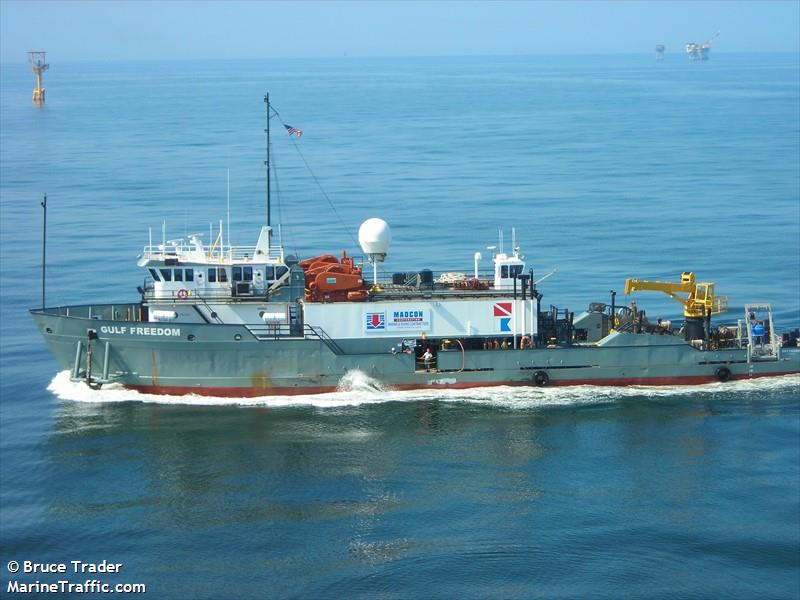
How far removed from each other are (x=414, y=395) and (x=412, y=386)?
51 centimetres

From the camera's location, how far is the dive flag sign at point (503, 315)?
42.2m

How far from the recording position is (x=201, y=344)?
40.6m

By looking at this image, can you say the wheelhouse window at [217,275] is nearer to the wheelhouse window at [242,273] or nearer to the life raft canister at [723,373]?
the wheelhouse window at [242,273]

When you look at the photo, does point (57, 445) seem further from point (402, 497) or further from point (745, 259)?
point (745, 259)

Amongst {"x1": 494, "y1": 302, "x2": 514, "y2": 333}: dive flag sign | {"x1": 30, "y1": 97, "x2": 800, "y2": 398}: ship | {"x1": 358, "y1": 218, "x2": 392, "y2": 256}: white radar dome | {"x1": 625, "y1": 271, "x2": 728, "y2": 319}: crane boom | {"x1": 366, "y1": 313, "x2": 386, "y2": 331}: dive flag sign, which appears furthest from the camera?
{"x1": 625, "y1": 271, "x2": 728, "y2": 319}: crane boom

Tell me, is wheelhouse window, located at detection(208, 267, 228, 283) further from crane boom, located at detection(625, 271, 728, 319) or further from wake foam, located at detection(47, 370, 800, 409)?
crane boom, located at detection(625, 271, 728, 319)

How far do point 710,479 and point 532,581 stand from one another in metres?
8.70

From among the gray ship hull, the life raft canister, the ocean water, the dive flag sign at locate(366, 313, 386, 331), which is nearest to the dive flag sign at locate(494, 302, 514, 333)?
the gray ship hull

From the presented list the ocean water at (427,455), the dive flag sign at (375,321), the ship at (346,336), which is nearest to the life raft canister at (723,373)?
the ship at (346,336)

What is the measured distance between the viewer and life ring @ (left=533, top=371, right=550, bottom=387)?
1650 inches

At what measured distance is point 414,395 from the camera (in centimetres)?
4134

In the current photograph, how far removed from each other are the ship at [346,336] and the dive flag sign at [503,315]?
4cm

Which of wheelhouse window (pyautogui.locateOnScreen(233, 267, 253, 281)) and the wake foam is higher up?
wheelhouse window (pyautogui.locateOnScreen(233, 267, 253, 281))

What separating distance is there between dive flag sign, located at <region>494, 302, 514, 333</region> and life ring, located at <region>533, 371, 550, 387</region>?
198cm
